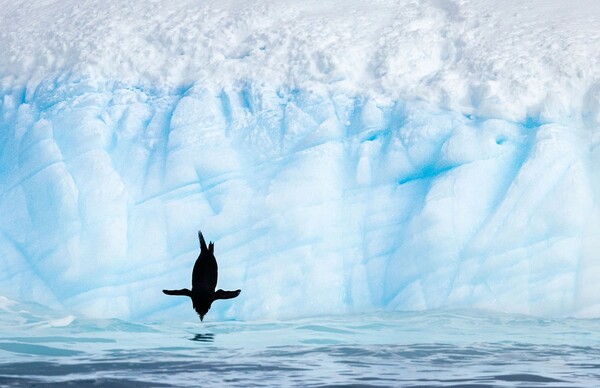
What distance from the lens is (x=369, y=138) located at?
969 cm

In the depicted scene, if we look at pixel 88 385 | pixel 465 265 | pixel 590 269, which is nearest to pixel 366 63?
pixel 465 265

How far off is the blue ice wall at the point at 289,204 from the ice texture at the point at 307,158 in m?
0.02

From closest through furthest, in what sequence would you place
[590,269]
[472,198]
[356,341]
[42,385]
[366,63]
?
[42,385]
[356,341]
[590,269]
[472,198]
[366,63]

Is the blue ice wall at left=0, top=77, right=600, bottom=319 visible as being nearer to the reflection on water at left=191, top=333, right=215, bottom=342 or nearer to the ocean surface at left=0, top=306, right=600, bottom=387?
the ocean surface at left=0, top=306, right=600, bottom=387

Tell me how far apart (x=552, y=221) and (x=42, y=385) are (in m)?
5.61

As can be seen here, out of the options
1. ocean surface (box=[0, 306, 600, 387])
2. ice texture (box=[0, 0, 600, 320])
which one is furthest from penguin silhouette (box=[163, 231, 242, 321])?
ice texture (box=[0, 0, 600, 320])

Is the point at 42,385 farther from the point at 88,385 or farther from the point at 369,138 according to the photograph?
the point at 369,138

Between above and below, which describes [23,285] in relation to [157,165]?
below

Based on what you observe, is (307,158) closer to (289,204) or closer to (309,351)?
(289,204)

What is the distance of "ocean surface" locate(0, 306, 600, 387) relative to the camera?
5.19 metres

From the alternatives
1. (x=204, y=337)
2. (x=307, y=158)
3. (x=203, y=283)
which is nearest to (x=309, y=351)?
(x=204, y=337)

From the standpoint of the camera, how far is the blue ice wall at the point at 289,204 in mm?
8680

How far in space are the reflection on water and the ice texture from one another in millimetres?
891

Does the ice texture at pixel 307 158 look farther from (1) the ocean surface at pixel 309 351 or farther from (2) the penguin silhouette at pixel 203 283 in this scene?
(2) the penguin silhouette at pixel 203 283
